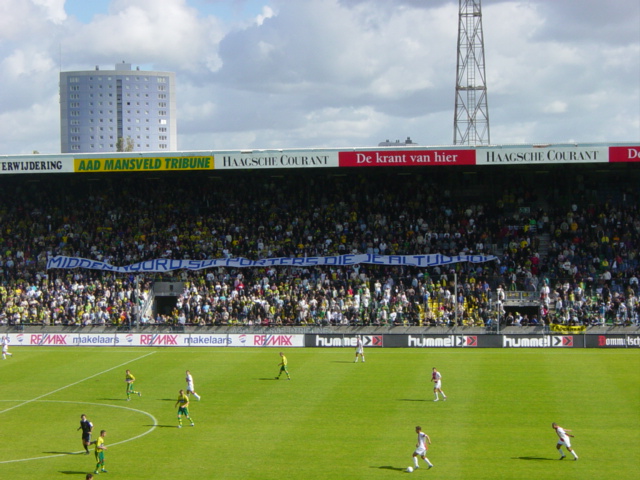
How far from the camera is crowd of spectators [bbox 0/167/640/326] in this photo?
52719 mm

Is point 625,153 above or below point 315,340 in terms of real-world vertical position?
above

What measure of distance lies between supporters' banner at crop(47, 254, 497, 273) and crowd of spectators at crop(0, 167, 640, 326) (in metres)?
0.52

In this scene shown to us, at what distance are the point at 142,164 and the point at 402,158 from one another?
18018 mm

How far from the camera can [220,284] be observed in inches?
2234

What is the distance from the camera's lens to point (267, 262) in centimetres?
5816

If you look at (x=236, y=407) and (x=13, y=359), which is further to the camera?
(x=13, y=359)

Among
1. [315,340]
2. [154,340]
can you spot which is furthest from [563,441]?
[154,340]

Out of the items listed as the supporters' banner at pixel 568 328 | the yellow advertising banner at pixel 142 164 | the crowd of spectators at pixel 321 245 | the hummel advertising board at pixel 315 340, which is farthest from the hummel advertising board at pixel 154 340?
the supporters' banner at pixel 568 328

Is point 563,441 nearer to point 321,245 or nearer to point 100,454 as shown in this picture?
point 100,454

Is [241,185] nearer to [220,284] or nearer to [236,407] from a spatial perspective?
[220,284]

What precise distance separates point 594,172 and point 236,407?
37309 millimetres

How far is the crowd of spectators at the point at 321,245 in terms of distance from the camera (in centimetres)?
5272

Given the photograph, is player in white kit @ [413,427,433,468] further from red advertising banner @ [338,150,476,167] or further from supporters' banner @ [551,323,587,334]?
red advertising banner @ [338,150,476,167]

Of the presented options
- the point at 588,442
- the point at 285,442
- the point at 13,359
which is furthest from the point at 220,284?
the point at 588,442
